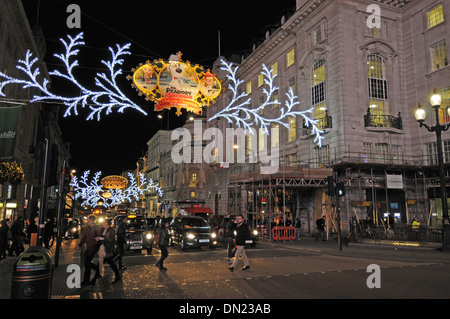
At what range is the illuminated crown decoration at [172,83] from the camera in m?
11.7

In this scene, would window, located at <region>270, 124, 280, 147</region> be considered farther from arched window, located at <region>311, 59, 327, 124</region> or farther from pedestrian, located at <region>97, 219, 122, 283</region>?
pedestrian, located at <region>97, 219, 122, 283</region>

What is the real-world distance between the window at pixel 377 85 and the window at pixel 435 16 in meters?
4.16

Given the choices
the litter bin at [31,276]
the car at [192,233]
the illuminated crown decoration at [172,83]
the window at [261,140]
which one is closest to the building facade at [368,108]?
the car at [192,233]

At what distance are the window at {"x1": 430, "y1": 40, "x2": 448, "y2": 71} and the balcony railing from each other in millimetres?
4319

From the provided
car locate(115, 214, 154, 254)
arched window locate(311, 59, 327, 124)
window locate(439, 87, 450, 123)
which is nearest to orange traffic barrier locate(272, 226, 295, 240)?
car locate(115, 214, 154, 254)

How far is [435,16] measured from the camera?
2473 cm

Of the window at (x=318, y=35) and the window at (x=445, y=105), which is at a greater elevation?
the window at (x=318, y=35)

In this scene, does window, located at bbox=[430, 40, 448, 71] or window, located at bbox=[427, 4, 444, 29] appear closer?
window, located at bbox=[430, 40, 448, 71]

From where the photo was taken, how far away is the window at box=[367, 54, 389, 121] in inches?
1003

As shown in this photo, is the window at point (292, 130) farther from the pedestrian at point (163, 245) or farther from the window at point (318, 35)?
the pedestrian at point (163, 245)

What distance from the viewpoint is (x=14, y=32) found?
83.5 ft

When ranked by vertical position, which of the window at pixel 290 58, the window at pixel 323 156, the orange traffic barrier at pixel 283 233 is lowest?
the orange traffic barrier at pixel 283 233
